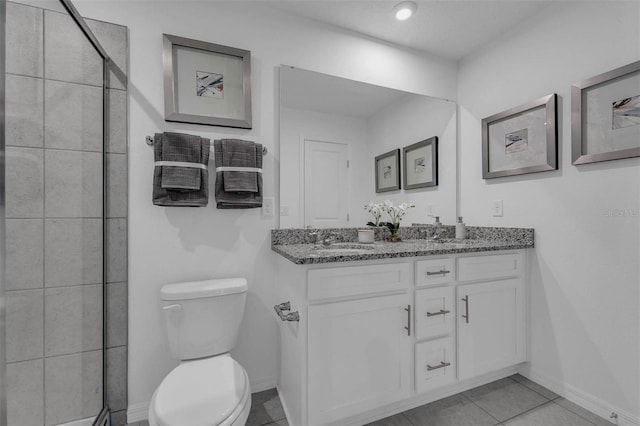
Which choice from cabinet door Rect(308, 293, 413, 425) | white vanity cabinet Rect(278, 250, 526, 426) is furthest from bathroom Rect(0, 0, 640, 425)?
cabinet door Rect(308, 293, 413, 425)

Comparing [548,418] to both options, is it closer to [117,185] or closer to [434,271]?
[434,271]

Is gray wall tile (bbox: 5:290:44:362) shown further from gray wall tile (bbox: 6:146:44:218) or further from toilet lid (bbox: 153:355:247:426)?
toilet lid (bbox: 153:355:247:426)

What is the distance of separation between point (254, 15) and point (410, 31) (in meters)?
1.06

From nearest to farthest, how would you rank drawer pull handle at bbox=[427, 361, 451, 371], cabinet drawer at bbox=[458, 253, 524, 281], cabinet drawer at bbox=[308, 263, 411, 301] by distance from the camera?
cabinet drawer at bbox=[308, 263, 411, 301], drawer pull handle at bbox=[427, 361, 451, 371], cabinet drawer at bbox=[458, 253, 524, 281]

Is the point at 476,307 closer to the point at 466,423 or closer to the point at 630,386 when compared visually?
the point at 466,423

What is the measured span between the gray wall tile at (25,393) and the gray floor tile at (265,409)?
2.94 feet

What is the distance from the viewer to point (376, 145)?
6.69ft

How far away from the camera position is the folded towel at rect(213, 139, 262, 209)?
5.11 ft

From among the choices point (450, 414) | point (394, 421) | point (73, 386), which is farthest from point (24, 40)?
point (450, 414)

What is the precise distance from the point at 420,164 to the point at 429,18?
37.9 inches

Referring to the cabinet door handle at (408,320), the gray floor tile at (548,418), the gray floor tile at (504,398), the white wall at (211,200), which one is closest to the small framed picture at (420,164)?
the white wall at (211,200)

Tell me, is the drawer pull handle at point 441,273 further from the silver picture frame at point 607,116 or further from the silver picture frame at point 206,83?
the silver picture frame at point 206,83

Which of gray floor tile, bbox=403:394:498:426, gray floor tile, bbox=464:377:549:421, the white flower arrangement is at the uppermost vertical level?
the white flower arrangement

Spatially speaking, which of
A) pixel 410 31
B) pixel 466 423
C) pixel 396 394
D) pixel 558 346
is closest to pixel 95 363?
pixel 396 394
